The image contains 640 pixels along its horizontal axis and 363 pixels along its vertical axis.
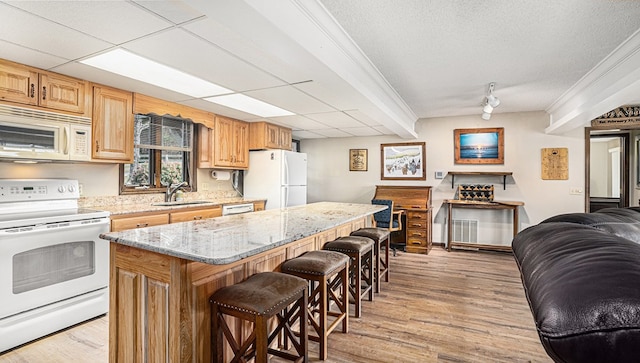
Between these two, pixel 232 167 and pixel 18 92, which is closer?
pixel 18 92

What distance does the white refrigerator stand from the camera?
5160 mm

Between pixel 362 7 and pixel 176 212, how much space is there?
281 cm

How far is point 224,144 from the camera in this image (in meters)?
4.78

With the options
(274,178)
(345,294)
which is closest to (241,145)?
(274,178)

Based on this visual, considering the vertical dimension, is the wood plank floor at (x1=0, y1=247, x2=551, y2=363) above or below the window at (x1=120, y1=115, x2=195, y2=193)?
below

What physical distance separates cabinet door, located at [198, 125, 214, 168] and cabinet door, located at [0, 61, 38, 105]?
2051 millimetres

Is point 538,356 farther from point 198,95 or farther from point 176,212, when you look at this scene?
point 198,95

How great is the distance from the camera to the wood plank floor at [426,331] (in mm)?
2271

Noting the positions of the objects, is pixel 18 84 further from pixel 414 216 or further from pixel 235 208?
pixel 414 216

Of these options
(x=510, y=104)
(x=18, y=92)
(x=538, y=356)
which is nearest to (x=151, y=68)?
(x=18, y=92)

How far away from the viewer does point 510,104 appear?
4.72 m

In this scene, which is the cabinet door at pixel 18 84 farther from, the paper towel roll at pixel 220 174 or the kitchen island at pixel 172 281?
the paper towel roll at pixel 220 174

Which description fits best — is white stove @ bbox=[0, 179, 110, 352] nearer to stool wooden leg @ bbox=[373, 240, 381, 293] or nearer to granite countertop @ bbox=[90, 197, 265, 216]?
granite countertop @ bbox=[90, 197, 265, 216]

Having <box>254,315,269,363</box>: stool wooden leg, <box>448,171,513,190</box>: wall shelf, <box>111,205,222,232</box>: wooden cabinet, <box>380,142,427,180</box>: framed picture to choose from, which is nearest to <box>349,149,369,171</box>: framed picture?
<box>380,142,427,180</box>: framed picture
